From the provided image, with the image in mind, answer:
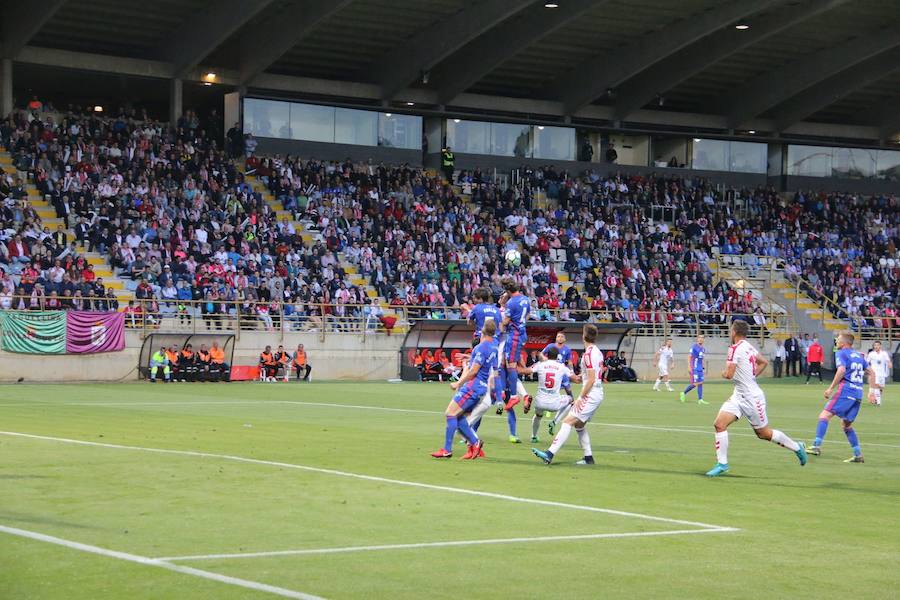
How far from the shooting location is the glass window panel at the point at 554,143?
223 feet

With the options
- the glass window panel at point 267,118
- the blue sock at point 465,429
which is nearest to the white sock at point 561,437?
the blue sock at point 465,429

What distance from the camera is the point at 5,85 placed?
52.9 metres

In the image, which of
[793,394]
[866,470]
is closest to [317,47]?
[793,394]

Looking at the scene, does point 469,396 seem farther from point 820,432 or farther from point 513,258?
point 513,258

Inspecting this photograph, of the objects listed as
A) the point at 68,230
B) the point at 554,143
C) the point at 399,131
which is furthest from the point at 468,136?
the point at 68,230

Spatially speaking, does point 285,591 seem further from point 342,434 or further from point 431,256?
point 431,256

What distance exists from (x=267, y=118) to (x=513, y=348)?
40.2 meters

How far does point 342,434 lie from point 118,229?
27267 millimetres

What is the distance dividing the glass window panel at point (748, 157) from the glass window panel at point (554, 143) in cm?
997

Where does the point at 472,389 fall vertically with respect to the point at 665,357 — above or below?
above

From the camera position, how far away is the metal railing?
43.3 meters

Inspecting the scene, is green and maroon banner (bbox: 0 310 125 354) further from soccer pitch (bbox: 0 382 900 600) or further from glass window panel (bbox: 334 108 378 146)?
glass window panel (bbox: 334 108 378 146)

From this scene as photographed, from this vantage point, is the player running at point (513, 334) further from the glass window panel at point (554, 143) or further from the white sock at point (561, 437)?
the glass window panel at point (554, 143)

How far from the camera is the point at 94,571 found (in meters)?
9.29
